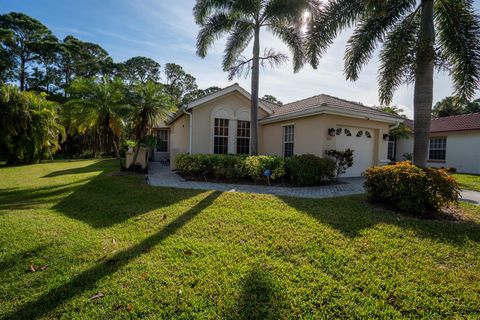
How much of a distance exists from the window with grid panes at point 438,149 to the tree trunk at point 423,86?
14.9 meters

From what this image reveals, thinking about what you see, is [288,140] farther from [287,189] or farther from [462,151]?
[462,151]

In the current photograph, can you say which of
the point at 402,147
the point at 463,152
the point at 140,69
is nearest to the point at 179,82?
the point at 140,69

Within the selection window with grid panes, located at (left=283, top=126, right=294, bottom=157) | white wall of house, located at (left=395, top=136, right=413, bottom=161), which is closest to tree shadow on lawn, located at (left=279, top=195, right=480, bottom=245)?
window with grid panes, located at (left=283, top=126, right=294, bottom=157)

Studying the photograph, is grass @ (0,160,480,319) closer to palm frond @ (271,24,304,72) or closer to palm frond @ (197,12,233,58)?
palm frond @ (271,24,304,72)

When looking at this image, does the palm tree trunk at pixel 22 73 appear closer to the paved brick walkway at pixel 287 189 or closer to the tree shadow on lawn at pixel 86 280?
the paved brick walkway at pixel 287 189

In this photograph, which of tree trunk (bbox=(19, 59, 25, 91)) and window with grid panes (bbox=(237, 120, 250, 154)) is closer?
window with grid panes (bbox=(237, 120, 250, 154))

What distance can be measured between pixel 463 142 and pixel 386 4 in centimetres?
1533

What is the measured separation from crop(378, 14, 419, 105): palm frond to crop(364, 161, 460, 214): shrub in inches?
150

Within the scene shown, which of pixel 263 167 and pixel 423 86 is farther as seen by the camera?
pixel 263 167

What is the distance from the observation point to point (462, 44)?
727 centimetres

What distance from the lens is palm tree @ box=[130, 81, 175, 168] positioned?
1152 centimetres

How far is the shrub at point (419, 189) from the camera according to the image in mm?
5461

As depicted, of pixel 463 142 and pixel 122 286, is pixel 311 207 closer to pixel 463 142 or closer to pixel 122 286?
pixel 122 286

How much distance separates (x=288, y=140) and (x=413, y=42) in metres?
6.63
